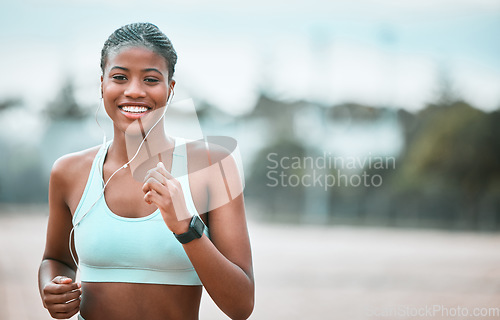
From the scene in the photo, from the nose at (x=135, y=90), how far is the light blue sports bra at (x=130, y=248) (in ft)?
0.96

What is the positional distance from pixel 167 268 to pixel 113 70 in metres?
0.67

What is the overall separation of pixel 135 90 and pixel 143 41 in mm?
179

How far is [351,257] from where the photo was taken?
529 inches

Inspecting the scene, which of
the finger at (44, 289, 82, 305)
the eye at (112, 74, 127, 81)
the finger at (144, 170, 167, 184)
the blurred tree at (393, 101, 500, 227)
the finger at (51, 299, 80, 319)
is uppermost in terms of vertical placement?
the eye at (112, 74, 127, 81)

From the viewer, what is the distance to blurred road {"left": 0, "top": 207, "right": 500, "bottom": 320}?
7.11 meters

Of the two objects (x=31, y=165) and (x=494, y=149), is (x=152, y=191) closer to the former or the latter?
(x=31, y=165)

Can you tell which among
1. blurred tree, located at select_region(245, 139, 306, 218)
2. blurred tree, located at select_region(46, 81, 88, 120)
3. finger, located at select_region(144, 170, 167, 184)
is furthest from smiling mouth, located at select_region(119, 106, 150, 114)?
blurred tree, located at select_region(245, 139, 306, 218)

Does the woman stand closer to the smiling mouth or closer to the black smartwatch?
the smiling mouth

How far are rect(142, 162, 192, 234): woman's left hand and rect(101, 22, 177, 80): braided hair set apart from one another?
1.56 ft

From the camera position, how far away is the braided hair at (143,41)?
6.02 feet

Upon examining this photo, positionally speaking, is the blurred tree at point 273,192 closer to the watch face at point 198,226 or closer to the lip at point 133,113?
the lip at point 133,113

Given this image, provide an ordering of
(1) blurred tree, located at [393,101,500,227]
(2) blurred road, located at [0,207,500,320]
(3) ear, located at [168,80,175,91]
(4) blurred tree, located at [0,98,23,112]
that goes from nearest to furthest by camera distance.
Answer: (3) ear, located at [168,80,175,91] → (2) blurred road, located at [0,207,500,320] → (4) blurred tree, located at [0,98,23,112] → (1) blurred tree, located at [393,101,500,227]

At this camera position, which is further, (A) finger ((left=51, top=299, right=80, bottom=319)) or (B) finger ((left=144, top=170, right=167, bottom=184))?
(A) finger ((left=51, top=299, right=80, bottom=319))

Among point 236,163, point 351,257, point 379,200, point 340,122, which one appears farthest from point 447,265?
point 340,122
